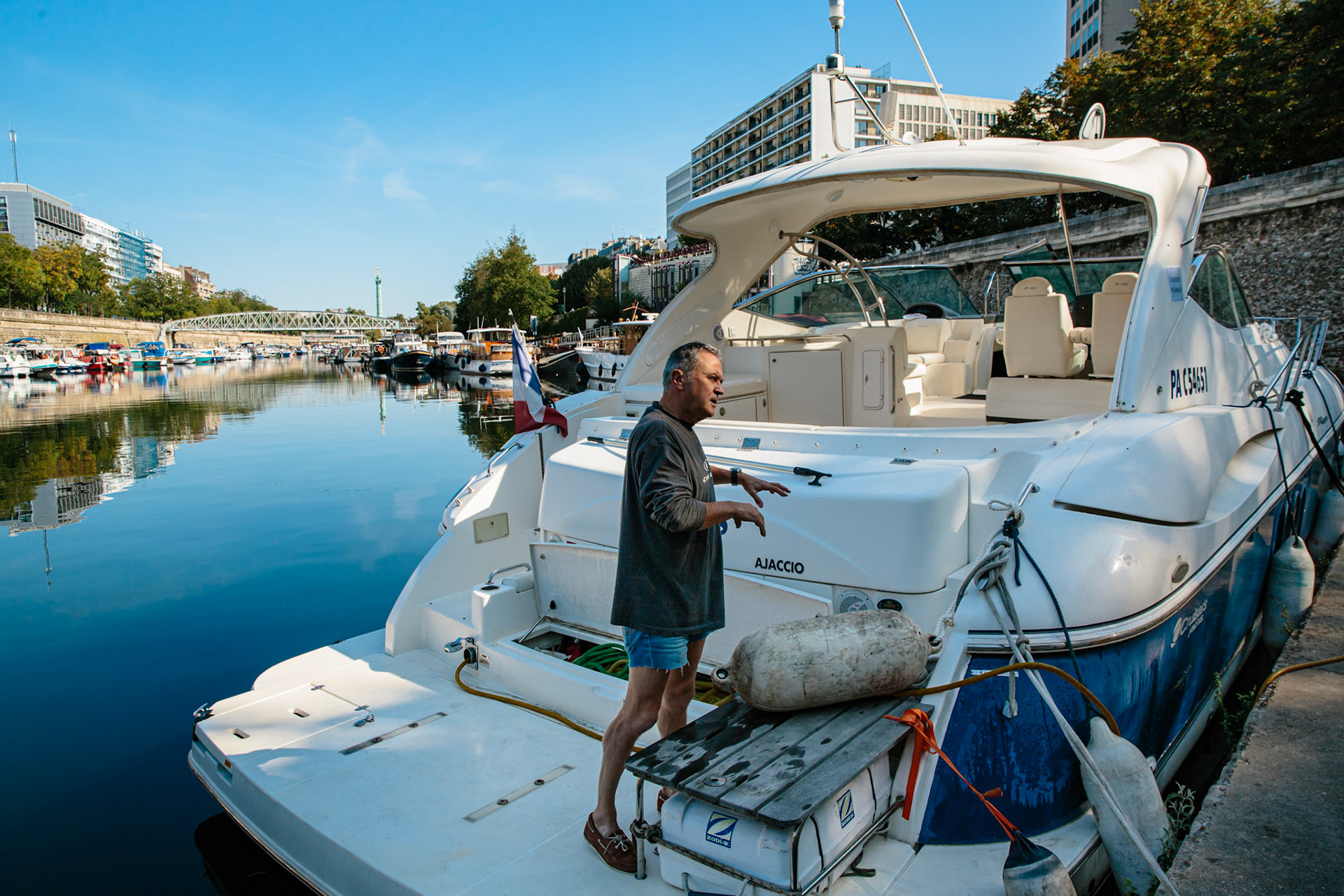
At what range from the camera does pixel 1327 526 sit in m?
5.94

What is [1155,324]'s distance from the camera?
132 inches

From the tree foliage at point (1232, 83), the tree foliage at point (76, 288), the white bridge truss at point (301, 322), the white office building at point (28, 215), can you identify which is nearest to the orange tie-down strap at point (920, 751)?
the tree foliage at point (1232, 83)

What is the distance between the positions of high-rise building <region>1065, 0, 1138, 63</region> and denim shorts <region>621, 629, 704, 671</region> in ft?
200

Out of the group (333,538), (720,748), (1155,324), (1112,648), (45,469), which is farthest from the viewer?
(45,469)

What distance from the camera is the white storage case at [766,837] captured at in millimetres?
1935

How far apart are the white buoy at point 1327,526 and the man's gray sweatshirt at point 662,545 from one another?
5.70m

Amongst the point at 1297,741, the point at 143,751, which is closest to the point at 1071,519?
the point at 1297,741

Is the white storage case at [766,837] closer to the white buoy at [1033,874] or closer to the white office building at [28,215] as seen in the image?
the white buoy at [1033,874]

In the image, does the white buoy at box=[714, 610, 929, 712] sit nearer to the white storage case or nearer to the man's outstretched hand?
the white storage case

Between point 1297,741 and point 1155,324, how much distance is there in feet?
5.61

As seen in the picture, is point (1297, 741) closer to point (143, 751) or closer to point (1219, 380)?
point (1219, 380)

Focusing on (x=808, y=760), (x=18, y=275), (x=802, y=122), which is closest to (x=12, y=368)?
(x=18, y=275)

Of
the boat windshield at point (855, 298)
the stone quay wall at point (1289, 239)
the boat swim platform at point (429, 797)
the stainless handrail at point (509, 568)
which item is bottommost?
the boat swim platform at point (429, 797)

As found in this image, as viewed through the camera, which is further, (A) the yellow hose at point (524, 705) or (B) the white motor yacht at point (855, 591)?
(A) the yellow hose at point (524, 705)
